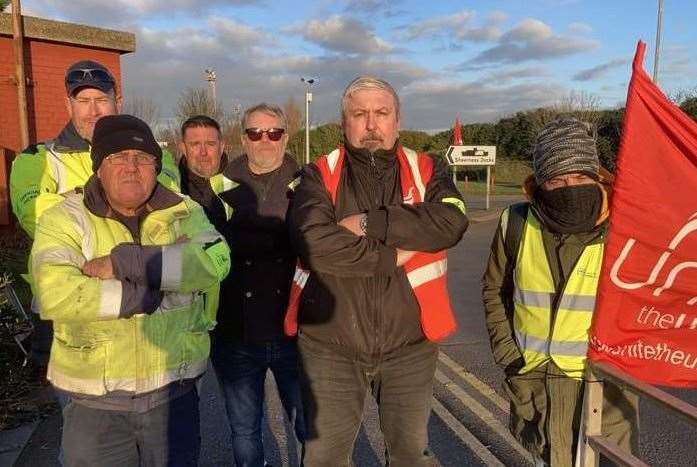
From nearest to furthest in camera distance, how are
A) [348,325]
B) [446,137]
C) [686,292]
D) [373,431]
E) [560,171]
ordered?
[686,292]
[560,171]
[348,325]
[373,431]
[446,137]

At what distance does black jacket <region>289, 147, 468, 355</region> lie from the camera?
2.43 meters

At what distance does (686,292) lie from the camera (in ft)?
6.63

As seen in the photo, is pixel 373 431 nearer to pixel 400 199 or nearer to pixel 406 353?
pixel 406 353

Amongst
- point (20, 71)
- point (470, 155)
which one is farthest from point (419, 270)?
point (470, 155)

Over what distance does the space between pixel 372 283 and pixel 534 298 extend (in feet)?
2.22

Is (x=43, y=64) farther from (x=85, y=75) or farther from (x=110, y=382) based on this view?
(x=110, y=382)

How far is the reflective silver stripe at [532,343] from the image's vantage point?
2.37 meters

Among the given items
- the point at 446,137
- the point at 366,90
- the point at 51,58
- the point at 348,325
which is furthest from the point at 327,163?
the point at 446,137

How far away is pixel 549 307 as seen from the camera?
7.77 feet

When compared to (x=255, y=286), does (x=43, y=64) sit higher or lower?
higher

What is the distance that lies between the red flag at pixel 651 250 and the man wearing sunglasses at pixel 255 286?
1.63 metres

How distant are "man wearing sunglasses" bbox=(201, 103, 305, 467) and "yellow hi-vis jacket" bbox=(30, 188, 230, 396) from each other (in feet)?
2.26

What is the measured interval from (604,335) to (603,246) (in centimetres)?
37

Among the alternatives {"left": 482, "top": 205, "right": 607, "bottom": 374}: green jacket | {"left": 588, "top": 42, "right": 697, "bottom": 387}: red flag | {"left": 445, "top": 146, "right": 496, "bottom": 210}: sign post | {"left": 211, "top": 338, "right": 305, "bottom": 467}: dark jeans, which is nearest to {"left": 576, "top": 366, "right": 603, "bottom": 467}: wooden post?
{"left": 588, "top": 42, "right": 697, "bottom": 387}: red flag
